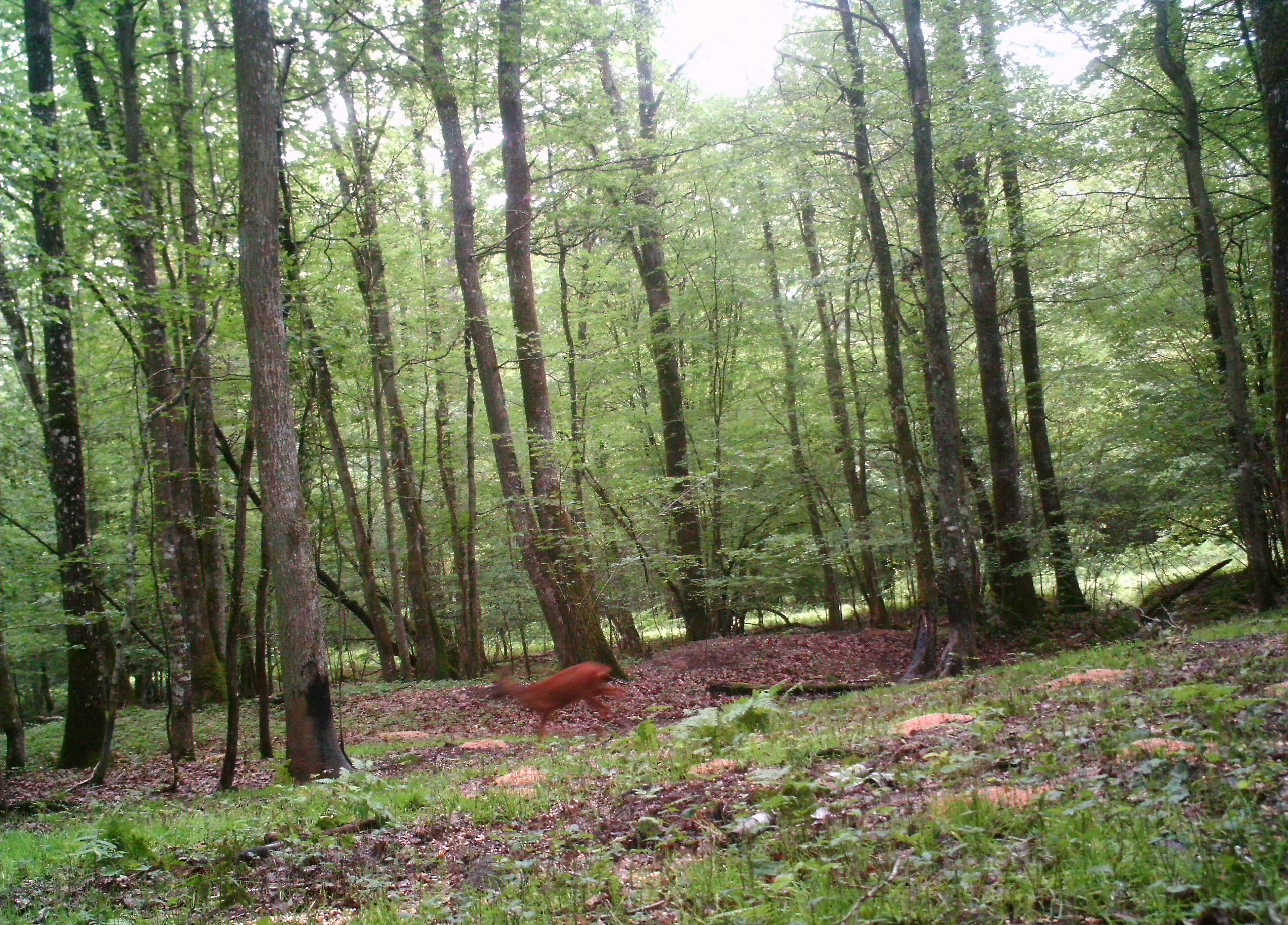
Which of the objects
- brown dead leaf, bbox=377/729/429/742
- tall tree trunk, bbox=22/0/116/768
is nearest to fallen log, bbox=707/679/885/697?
brown dead leaf, bbox=377/729/429/742

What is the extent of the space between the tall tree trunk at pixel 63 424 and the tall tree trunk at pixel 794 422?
12345 millimetres

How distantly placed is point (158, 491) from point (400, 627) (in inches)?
344

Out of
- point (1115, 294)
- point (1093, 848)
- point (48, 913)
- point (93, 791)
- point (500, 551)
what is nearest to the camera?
point (1093, 848)

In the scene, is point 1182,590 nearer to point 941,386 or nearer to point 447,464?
point 941,386

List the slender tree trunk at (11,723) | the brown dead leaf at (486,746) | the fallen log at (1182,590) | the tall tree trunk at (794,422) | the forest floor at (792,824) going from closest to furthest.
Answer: the forest floor at (792,824) → the brown dead leaf at (486,746) → the slender tree trunk at (11,723) → the fallen log at (1182,590) → the tall tree trunk at (794,422)

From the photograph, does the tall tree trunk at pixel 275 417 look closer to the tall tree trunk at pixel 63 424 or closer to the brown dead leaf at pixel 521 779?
the brown dead leaf at pixel 521 779

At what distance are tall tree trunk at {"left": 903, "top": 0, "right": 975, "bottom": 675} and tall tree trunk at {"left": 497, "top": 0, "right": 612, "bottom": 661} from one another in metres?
5.03

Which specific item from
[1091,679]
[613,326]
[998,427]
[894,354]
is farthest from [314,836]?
[613,326]

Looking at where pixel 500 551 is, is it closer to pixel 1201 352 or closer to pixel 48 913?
pixel 1201 352

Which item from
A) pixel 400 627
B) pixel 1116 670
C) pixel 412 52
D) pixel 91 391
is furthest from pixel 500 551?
pixel 1116 670

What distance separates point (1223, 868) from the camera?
8.67 feet

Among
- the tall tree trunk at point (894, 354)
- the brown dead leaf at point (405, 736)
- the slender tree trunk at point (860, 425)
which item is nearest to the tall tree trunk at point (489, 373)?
the brown dead leaf at point (405, 736)

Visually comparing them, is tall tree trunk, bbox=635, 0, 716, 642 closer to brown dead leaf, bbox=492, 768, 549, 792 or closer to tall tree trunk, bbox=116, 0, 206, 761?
tall tree trunk, bbox=116, 0, 206, 761

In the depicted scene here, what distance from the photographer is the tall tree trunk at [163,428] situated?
10062 mm
